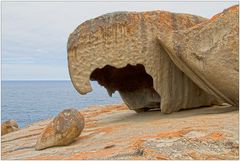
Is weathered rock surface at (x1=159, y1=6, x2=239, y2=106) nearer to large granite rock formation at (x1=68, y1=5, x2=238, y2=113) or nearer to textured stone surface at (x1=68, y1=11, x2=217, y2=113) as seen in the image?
large granite rock formation at (x1=68, y1=5, x2=238, y2=113)

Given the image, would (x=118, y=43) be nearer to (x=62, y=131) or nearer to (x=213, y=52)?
(x=213, y=52)

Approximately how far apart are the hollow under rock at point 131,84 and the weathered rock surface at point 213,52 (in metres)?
2.63

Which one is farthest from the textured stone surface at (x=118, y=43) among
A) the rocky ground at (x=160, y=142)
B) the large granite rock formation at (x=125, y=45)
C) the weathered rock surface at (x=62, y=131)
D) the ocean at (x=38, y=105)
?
the ocean at (x=38, y=105)

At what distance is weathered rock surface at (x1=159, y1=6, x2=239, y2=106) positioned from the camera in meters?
9.16

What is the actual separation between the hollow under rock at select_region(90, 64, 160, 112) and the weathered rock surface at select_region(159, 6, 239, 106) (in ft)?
8.63

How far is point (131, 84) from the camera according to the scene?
43.8ft

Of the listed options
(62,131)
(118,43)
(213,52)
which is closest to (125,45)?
(118,43)

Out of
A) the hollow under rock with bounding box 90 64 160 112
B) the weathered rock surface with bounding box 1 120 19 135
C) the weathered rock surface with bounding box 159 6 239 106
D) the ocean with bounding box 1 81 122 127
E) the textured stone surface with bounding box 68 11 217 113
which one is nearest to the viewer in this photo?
the weathered rock surface with bounding box 159 6 239 106

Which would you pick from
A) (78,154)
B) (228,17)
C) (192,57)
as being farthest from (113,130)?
(228,17)

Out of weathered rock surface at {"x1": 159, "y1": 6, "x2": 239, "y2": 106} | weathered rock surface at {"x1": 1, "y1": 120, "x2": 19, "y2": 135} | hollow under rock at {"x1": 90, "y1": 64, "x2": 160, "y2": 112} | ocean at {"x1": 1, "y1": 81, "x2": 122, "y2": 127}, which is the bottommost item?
ocean at {"x1": 1, "y1": 81, "x2": 122, "y2": 127}

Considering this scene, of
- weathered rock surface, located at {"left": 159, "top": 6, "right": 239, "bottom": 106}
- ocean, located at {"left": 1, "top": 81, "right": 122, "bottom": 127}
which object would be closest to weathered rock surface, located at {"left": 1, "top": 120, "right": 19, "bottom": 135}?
ocean, located at {"left": 1, "top": 81, "right": 122, "bottom": 127}

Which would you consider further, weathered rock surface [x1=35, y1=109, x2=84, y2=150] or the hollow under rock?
the hollow under rock

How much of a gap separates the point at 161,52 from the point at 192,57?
3.49ft

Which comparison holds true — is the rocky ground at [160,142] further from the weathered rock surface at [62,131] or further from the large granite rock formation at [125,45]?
the large granite rock formation at [125,45]
